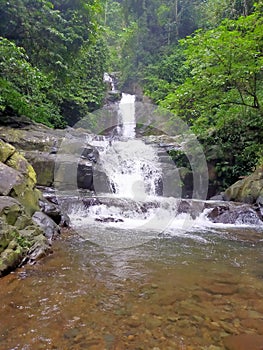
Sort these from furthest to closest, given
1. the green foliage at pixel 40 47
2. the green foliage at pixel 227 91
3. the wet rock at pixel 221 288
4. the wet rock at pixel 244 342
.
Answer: the green foliage at pixel 40 47, the green foliage at pixel 227 91, the wet rock at pixel 221 288, the wet rock at pixel 244 342

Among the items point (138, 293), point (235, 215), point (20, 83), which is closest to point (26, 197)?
point (138, 293)

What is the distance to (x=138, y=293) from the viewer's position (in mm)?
2881

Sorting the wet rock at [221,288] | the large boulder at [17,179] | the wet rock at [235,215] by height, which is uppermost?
the large boulder at [17,179]

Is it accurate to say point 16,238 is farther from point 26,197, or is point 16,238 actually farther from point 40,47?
point 40,47

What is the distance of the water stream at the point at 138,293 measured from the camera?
2.10 m

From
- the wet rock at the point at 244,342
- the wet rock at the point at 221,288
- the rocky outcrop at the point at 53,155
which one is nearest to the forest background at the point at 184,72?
the rocky outcrop at the point at 53,155

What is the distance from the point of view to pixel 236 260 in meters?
4.11

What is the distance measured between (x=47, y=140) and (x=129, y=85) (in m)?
18.1

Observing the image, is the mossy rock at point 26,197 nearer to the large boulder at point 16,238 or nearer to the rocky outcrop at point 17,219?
the rocky outcrop at point 17,219

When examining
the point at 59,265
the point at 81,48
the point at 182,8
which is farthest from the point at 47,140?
the point at 182,8

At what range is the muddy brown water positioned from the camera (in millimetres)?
2084

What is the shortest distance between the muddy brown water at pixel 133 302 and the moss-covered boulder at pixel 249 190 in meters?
4.52

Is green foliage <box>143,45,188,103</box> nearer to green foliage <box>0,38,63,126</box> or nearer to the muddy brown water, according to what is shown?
green foliage <box>0,38,63,126</box>

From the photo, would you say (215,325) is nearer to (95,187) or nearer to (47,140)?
(95,187)
